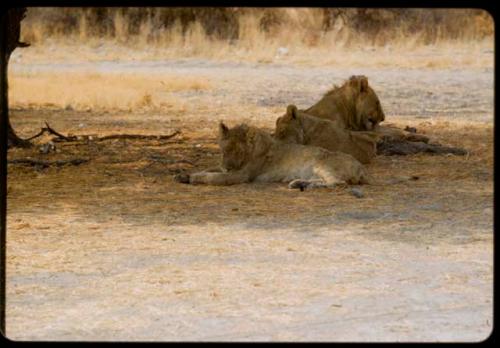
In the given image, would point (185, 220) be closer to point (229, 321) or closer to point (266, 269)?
point (266, 269)

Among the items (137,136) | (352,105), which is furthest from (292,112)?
(137,136)

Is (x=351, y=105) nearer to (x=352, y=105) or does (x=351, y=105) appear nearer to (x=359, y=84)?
(x=352, y=105)

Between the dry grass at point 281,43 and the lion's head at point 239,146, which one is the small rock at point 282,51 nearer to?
the dry grass at point 281,43

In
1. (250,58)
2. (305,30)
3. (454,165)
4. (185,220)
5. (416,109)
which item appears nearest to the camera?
(185,220)

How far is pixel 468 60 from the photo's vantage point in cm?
2052

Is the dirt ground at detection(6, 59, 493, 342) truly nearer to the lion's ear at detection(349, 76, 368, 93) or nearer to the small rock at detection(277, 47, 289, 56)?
the lion's ear at detection(349, 76, 368, 93)

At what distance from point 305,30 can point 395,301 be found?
19123 mm

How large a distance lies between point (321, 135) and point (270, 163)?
33.3 inches

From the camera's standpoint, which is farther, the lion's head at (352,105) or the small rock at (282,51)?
the small rock at (282,51)

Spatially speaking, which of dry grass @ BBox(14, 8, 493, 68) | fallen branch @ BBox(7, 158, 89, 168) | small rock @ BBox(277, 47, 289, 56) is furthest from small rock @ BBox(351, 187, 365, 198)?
small rock @ BBox(277, 47, 289, 56)

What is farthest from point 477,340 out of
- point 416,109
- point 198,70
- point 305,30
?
point 305,30

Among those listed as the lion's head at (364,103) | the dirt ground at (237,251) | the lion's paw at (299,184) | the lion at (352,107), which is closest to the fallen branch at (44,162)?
the dirt ground at (237,251)

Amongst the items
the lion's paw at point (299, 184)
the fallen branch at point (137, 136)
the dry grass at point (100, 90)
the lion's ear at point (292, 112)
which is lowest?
the dry grass at point (100, 90)

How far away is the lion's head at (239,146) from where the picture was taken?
9320 mm
